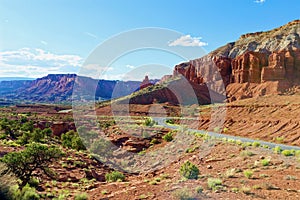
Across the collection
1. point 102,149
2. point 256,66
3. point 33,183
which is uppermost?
point 256,66

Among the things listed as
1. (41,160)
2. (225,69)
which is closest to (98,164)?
(41,160)

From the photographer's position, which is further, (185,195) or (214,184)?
(214,184)

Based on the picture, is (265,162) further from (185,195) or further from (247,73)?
(247,73)

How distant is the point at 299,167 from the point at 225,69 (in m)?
88.0

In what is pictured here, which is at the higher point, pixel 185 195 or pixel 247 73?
pixel 247 73

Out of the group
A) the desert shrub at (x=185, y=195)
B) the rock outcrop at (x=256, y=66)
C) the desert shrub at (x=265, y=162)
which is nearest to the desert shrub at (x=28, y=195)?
the desert shrub at (x=185, y=195)

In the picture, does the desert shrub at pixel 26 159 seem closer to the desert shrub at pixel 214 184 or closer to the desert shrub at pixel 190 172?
the desert shrub at pixel 190 172

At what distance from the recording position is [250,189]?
A: 9.77 meters

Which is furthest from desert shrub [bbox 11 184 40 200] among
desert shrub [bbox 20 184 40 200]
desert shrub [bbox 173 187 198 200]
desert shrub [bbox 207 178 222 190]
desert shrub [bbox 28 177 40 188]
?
desert shrub [bbox 207 178 222 190]

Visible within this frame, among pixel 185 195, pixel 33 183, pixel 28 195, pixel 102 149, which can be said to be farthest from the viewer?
pixel 102 149

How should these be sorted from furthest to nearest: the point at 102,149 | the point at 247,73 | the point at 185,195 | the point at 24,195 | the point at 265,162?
the point at 247,73
the point at 102,149
the point at 265,162
the point at 24,195
the point at 185,195

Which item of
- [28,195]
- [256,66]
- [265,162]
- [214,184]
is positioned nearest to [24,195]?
[28,195]

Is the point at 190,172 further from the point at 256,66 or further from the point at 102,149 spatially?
the point at 256,66

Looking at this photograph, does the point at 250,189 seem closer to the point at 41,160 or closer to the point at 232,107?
the point at 41,160
